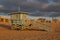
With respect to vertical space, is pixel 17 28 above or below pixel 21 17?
below

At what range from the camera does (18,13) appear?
24.6 meters

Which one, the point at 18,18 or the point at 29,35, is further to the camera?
the point at 18,18

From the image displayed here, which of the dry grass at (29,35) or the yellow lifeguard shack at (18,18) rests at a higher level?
the yellow lifeguard shack at (18,18)

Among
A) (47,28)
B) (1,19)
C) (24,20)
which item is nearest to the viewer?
(47,28)

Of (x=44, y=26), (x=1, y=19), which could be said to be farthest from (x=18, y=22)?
(x=1, y=19)

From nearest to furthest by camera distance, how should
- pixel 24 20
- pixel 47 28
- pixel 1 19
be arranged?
pixel 47 28
pixel 24 20
pixel 1 19

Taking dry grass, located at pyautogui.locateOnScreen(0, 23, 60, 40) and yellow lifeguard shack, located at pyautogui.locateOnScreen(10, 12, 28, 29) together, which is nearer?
dry grass, located at pyautogui.locateOnScreen(0, 23, 60, 40)

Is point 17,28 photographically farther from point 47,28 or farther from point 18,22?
point 47,28

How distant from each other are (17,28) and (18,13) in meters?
2.99

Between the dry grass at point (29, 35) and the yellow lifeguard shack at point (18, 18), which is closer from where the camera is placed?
the dry grass at point (29, 35)

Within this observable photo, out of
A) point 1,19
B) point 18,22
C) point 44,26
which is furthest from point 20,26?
point 1,19

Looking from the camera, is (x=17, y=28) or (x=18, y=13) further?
(x=17, y=28)

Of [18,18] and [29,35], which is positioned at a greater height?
[18,18]

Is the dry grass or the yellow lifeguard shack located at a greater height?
the yellow lifeguard shack
